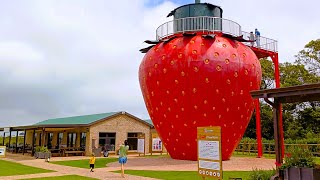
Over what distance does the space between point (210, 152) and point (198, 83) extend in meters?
7.80

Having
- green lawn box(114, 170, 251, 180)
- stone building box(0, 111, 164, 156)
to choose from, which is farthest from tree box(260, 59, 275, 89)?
green lawn box(114, 170, 251, 180)

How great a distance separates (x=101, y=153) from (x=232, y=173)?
14187 mm

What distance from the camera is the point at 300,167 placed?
6836mm

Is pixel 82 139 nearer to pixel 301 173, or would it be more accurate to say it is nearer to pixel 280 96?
pixel 280 96

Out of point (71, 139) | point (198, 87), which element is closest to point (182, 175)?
point (198, 87)

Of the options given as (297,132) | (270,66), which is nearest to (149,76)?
(297,132)

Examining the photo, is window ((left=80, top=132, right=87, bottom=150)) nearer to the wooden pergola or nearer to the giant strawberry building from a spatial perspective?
the giant strawberry building

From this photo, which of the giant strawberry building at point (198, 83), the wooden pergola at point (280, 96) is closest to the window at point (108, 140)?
the giant strawberry building at point (198, 83)

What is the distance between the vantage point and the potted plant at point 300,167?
6659 mm

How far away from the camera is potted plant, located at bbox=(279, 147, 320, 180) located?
666 centimetres

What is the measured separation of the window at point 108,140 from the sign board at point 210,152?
17964 mm

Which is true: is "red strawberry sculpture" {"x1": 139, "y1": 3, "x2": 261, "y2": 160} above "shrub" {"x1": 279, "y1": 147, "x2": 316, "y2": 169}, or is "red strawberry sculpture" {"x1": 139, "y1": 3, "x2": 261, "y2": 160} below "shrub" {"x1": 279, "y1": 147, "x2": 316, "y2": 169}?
above

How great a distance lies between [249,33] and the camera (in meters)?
19.7

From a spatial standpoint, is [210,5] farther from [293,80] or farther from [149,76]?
[293,80]
